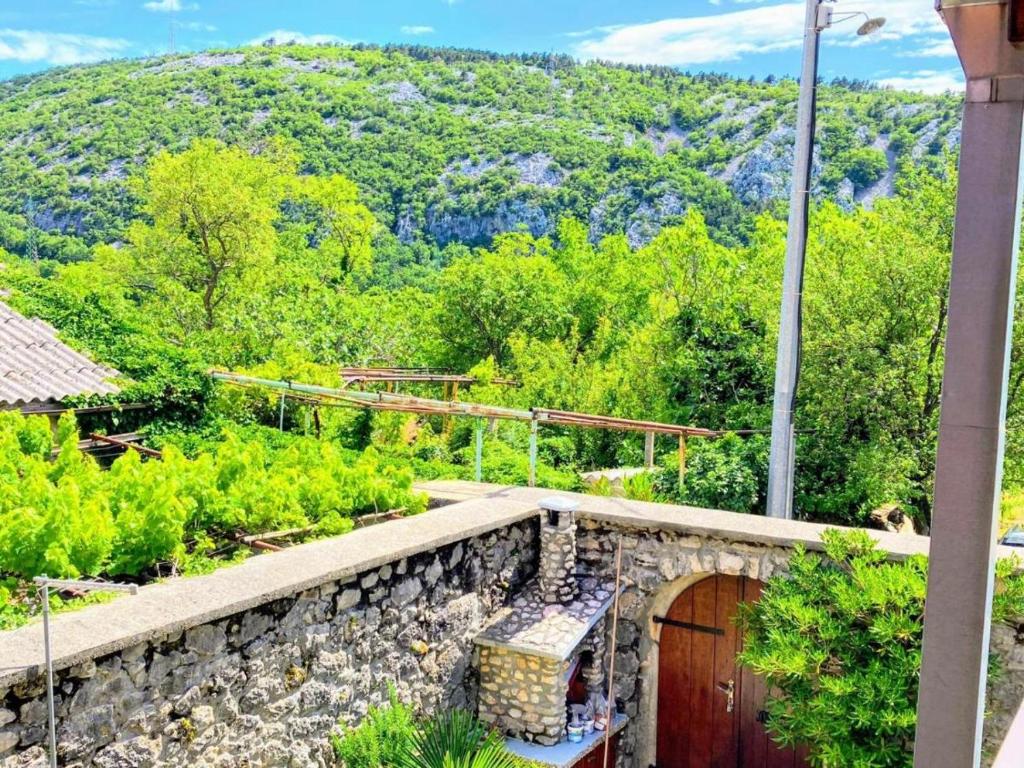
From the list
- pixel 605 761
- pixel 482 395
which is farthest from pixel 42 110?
pixel 605 761

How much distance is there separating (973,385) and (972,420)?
113mm

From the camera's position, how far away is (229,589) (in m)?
4.94

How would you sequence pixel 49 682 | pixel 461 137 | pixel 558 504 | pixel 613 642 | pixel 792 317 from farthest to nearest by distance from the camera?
pixel 461 137, pixel 792 317, pixel 558 504, pixel 613 642, pixel 49 682

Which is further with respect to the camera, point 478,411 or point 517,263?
point 517,263

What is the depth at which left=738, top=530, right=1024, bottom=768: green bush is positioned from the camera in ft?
18.3

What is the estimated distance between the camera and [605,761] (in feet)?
23.1

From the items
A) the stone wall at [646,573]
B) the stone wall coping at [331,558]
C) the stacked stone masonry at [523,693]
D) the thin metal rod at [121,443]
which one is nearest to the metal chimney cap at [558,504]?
the stone wall coping at [331,558]

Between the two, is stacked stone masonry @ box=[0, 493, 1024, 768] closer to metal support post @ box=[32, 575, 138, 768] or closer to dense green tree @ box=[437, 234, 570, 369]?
metal support post @ box=[32, 575, 138, 768]

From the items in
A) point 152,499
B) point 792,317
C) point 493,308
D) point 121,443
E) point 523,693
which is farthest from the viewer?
point 493,308

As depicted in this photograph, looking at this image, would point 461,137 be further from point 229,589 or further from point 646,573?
point 229,589

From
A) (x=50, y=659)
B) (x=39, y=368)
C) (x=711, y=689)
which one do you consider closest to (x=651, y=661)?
(x=711, y=689)

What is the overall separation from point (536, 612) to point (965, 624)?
4.45 metres

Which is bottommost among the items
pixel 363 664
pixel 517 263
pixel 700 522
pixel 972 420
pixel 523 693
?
pixel 523 693

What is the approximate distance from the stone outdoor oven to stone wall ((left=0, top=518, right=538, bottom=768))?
173 mm
